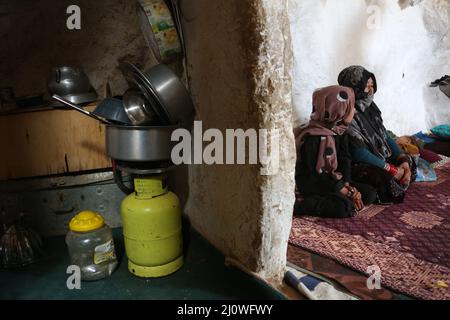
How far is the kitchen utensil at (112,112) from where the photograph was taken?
164 cm

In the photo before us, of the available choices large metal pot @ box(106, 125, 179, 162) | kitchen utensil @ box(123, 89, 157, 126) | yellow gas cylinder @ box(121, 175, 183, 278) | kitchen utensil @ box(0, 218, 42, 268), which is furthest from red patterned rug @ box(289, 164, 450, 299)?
kitchen utensil @ box(0, 218, 42, 268)

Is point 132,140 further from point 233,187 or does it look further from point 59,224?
point 59,224

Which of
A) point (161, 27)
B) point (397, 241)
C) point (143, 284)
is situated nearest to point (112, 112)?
point (161, 27)

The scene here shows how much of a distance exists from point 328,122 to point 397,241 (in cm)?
94

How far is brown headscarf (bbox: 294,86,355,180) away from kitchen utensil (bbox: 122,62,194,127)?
115 cm

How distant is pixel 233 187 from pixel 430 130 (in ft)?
11.7

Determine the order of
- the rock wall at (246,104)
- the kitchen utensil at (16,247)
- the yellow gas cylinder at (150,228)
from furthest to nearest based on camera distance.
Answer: the kitchen utensil at (16,247) < the yellow gas cylinder at (150,228) < the rock wall at (246,104)

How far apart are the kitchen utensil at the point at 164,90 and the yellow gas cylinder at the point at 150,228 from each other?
30cm

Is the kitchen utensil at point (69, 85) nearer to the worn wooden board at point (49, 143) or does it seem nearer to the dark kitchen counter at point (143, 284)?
the worn wooden board at point (49, 143)

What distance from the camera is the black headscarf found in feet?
9.22

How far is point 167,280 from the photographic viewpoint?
5.34ft

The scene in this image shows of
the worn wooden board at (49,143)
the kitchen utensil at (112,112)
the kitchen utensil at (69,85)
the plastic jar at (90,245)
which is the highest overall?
the kitchen utensil at (69,85)

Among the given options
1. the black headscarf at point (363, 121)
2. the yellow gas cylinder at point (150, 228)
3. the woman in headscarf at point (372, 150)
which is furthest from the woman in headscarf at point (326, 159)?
the yellow gas cylinder at point (150, 228)

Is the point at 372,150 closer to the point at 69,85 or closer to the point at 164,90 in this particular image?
the point at 164,90
